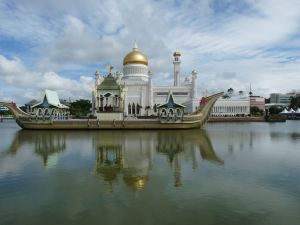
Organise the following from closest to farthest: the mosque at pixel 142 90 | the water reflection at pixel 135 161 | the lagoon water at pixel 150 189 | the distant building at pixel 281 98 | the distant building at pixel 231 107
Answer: the lagoon water at pixel 150 189, the water reflection at pixel 135 161, the mosque at pixel 142 90, the distant building at pixel 231 107, the distant building at pixel 281 98

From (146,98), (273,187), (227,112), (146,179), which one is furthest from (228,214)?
(227,112)

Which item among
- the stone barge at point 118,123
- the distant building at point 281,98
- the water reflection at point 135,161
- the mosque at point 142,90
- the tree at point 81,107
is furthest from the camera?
the distant building at point 281,98

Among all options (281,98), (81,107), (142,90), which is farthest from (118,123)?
(281,98)

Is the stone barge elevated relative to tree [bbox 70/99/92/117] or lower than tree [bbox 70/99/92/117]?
lower

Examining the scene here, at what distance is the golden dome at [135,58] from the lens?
66.1 meters

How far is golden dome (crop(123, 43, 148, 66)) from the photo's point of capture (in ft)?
217

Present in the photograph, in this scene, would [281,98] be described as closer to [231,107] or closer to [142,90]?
[231,107]

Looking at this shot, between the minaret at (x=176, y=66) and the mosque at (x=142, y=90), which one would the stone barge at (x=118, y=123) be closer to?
the mosque at (x=142, y=90)

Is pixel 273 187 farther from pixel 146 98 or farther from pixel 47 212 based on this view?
pixel 146 98

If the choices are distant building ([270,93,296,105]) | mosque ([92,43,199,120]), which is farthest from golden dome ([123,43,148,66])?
distant building ([270,93,296,105])

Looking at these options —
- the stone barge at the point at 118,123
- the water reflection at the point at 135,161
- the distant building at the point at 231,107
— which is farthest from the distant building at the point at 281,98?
the water reflection at the point at 135,161

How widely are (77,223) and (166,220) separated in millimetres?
1818

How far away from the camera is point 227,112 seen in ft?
Answer: 233

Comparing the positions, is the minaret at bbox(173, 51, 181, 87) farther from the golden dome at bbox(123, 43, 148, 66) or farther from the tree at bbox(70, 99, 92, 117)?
the tree at bbox(70, 99, 92, 117)
